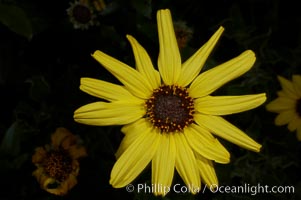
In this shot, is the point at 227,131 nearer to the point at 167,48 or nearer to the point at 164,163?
the point at 164,163

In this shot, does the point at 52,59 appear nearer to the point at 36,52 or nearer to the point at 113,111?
the point at 36,52

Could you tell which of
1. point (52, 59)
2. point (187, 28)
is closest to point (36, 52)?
point (52, 59)

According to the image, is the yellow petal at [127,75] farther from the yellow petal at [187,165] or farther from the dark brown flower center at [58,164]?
the dark brown flower center at [58,164]

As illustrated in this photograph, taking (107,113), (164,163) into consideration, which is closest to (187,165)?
(164,163)

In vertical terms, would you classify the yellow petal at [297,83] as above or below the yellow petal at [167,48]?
above

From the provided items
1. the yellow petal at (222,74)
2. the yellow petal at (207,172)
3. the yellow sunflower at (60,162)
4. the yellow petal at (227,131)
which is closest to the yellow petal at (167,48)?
the yellow petal at (222,74)
